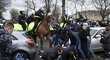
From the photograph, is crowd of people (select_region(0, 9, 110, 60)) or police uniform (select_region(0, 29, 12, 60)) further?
crowd of people (select_region(0, 9, 110, 60))

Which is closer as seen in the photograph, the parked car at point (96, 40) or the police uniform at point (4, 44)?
the police uniform at point (4, 44)

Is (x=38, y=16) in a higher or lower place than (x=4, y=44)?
higher

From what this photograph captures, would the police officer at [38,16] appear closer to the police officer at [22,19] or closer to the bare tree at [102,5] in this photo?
the police officer at [22,19]

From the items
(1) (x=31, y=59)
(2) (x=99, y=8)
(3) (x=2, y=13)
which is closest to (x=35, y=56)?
(1) (x=31, y=59)

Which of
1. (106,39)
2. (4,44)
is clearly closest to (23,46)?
(4,44)

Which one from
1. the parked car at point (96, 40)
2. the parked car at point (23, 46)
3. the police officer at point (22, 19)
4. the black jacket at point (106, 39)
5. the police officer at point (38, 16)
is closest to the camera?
the parked car at point (23, 46)

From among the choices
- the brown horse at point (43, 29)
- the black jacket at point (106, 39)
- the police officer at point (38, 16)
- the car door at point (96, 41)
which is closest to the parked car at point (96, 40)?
the car door at point (96, 41)

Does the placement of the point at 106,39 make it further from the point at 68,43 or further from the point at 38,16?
the point at 38,16

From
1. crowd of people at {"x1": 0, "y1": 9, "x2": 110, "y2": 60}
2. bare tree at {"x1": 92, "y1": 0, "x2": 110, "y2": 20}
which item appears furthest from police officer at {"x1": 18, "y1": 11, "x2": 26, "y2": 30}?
bare tree at {"x1": 92, "y1": 0, "x2": 110, "y2": 20}

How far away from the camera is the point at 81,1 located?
2768 inches

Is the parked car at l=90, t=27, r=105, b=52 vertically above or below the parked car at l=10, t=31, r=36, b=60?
below

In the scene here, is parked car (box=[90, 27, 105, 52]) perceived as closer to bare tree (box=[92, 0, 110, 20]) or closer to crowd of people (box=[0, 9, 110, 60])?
crowd of people (box=[0, 9, 110, 60])

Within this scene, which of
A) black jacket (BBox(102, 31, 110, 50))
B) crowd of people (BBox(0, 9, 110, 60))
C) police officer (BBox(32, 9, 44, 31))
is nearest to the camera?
crowd of people (BBox(0, 9, 110, 60))

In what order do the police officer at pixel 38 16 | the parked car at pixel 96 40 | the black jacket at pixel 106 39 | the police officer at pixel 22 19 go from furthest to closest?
1. the police officer at pixel 22 19
2. the parked car at pixel 96 40
3. the police officer at pixel 38 16
4. the black jacket at pixel 106 39
